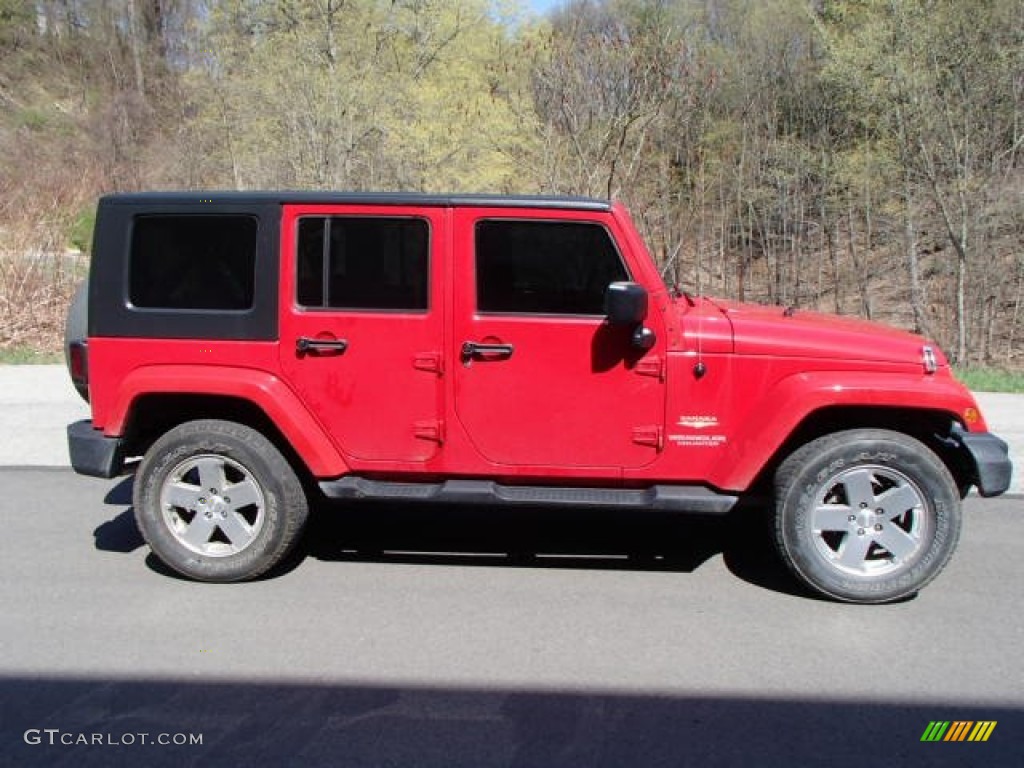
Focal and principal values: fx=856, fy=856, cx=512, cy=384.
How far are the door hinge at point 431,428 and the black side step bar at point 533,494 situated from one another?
26 centimetres

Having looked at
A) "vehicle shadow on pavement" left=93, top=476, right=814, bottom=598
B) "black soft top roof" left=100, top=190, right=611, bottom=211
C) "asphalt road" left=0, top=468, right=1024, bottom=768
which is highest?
"black soft top roof" left=100, top=190, right=611, bottom=211

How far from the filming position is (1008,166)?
1489 cm

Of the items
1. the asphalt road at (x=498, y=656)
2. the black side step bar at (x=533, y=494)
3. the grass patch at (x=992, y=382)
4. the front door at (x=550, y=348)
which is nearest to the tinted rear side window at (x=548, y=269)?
the front door at (x=550, y=348)

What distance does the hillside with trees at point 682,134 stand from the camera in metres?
14.0

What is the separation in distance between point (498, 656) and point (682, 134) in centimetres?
1456

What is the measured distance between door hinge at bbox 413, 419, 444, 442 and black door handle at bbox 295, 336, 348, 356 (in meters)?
0.54

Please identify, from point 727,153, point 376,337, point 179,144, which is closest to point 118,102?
point 179,144

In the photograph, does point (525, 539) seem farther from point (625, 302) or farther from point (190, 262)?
point (190, 262)

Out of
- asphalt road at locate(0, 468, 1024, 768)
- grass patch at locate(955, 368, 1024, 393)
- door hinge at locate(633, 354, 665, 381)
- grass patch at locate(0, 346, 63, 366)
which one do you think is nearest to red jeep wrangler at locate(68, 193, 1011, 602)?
door hinge at locate(633, 354, 665, 381)

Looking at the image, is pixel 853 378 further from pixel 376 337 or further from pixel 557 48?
pixel 557 48

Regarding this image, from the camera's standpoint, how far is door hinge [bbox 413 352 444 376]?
4305 mm

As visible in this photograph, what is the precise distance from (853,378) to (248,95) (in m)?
16.6

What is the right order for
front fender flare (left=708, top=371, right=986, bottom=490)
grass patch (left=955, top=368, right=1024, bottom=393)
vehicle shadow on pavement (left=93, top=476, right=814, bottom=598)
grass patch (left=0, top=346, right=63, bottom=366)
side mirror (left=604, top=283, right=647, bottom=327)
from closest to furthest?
side mirror (left=604, top=283, right=647, bottom=327)
front fender flare (left=708, top=371, right=986, bottom=490)
vehicle shadow on pavement (left=93, top=476, right=814, bottom=598)
grass patch (left=955, top=368, right=1024, bottom=393)
grass patch (left=0, top=346, right=63, bottom=366)

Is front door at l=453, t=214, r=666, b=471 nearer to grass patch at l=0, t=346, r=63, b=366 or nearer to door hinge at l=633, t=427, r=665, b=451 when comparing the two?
door hinge at l=633, t=427, r=665, b=451
